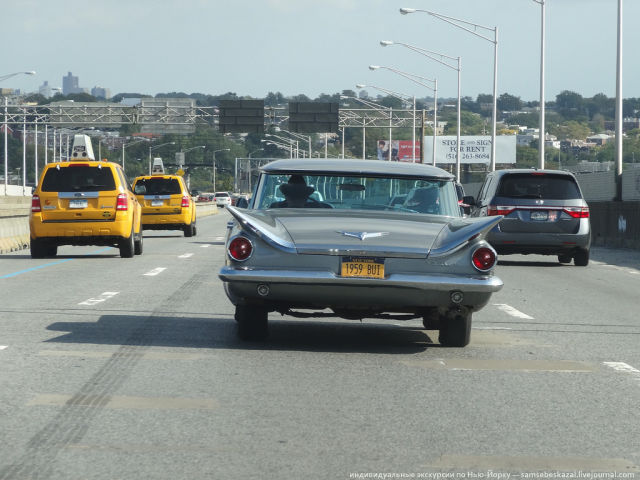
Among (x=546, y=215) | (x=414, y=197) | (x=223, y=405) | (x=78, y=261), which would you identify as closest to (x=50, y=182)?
(x=78, y=261)

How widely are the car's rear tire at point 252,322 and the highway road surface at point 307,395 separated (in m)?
0.12

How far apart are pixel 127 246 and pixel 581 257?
27.4 feet

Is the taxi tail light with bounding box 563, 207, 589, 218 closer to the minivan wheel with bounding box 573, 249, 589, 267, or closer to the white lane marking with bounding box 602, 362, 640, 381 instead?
the minivan wheel with bounding box 573, 249, 589, 267

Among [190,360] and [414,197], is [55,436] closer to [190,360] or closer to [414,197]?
[190,360]

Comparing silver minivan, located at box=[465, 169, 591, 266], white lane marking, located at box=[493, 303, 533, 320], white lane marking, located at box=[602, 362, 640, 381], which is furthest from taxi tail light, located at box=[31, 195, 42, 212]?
white lane marking, located at box=[602, 362, 640, 381]

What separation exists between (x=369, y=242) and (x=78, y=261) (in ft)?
47.2

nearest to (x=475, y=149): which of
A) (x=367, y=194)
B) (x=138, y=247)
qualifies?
(x=138, y=247)

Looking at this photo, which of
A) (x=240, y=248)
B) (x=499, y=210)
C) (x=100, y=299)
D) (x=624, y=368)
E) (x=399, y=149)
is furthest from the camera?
(x=399, y=149)

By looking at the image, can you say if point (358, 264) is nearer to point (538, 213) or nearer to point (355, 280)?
point (355, 280)

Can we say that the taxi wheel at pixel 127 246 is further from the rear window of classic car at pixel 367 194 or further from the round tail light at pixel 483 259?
the round tail light at pixel 483 259

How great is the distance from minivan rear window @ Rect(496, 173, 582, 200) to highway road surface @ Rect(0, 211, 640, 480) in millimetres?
9168

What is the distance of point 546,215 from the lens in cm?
2342

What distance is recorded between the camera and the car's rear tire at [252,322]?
410 inches

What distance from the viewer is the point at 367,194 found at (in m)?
10.9
